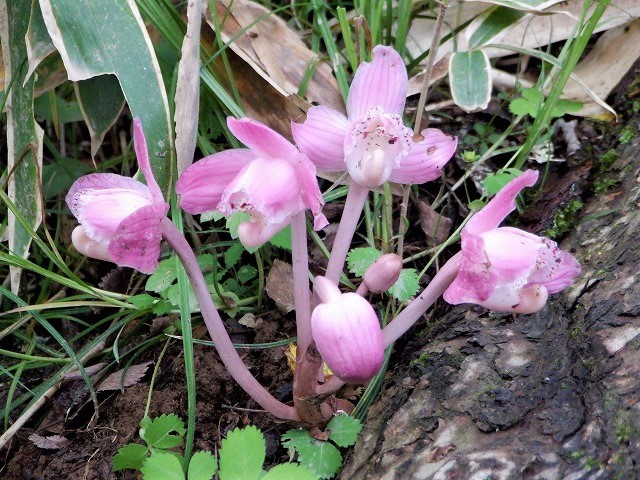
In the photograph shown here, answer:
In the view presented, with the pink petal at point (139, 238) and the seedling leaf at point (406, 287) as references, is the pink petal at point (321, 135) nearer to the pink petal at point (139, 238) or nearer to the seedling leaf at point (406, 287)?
the pink petal at point (139, 238)

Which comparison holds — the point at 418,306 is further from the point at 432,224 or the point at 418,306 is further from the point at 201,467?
the point at 432,224

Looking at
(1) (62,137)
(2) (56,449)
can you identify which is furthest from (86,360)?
(1) (62,137)

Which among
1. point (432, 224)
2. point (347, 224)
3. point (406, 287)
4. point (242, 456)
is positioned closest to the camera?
point (242, 456)

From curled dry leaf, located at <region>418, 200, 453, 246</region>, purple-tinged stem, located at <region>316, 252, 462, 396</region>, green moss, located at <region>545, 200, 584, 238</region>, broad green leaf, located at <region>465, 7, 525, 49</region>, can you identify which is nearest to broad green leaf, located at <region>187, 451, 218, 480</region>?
purple-tinged stem, located at <region>316, 252, 462, 396</region>

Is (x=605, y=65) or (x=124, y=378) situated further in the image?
(x=605, y=65)

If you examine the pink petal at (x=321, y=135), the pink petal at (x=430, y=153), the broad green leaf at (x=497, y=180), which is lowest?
the broad green leaf at (x=497, y=180)

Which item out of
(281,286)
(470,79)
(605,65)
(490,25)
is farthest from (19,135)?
(605,65)

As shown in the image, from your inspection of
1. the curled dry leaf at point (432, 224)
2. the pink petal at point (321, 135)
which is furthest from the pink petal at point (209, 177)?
the curled dry leaf at point (432, 224)
